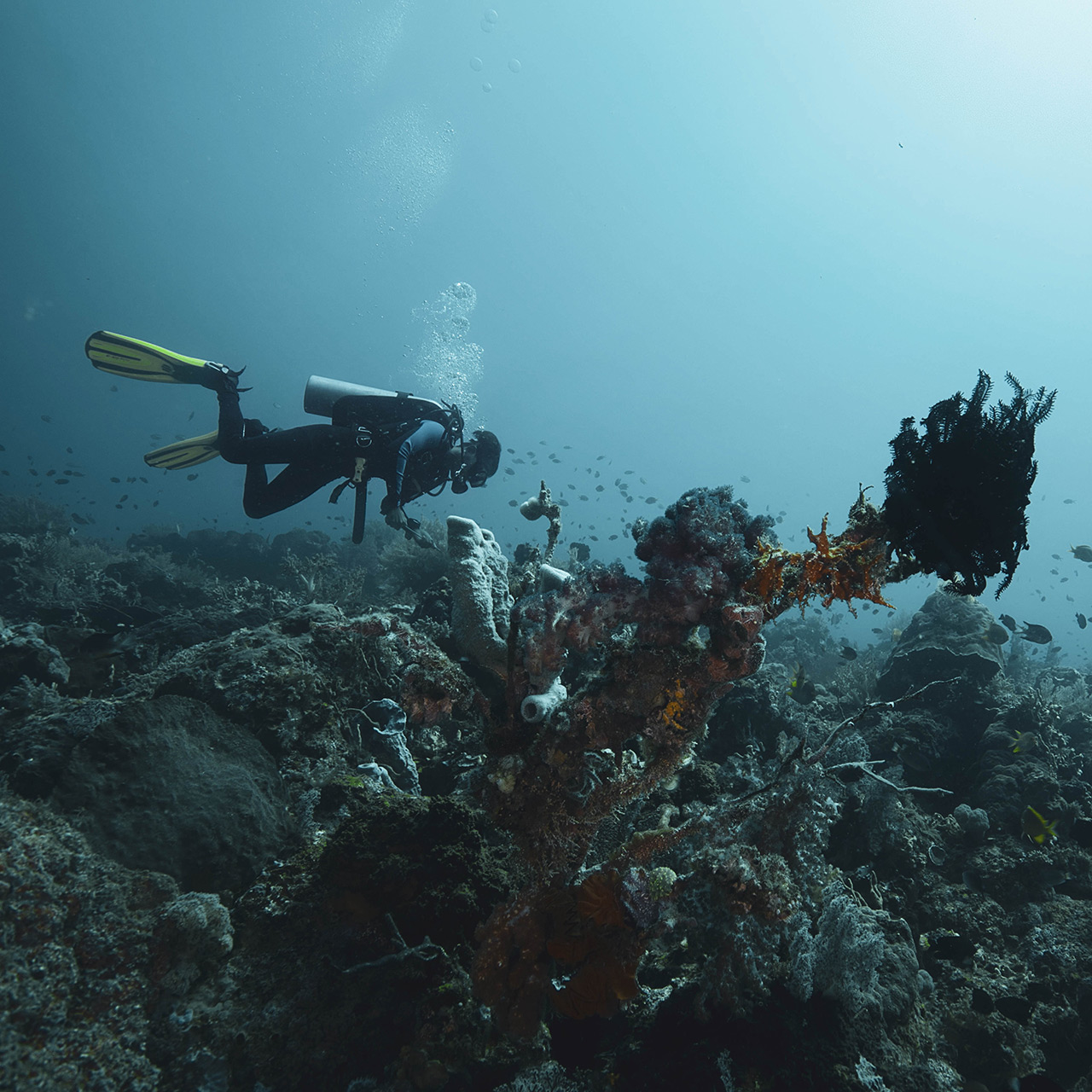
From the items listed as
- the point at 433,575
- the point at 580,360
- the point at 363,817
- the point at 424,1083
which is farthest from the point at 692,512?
the point at 580,360

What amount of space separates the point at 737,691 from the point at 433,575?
284 inches

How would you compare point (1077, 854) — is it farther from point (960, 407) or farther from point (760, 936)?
point (960, 407)

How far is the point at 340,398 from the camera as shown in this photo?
8.66m

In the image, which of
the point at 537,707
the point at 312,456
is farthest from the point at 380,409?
the point at 537,707

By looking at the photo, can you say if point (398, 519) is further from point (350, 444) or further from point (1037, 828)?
point (1037, 828)

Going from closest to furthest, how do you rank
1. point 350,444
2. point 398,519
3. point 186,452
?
point 398,519, point 350,444, point 186,452

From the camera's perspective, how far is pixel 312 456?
26.7ft

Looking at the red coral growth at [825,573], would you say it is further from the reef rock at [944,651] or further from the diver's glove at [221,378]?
the diver's glove at [221,378]

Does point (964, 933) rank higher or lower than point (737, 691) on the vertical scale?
lower

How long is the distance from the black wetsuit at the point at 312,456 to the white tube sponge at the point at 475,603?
375 cm

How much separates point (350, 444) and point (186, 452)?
16.2ft

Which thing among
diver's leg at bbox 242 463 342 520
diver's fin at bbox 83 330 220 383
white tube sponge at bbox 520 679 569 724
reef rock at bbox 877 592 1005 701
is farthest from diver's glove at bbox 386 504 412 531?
reef rock at bbox 877 592 1005 701

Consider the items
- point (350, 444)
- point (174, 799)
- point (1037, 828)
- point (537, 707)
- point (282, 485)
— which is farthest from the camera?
point (282, 485)

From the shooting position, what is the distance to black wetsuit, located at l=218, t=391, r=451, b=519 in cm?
775
